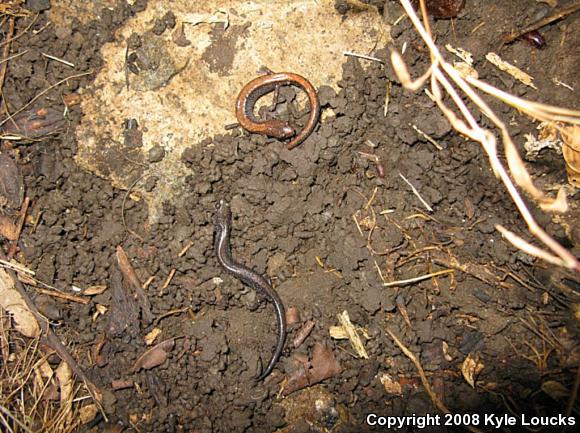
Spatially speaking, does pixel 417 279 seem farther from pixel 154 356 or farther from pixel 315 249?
pixel 154 356

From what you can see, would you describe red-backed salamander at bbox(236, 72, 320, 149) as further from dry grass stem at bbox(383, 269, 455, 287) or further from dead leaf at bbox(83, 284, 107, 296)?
dead leaf at bbox(83, 284, 107, 296)

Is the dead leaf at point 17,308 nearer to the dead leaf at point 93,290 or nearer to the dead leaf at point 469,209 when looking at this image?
the dead leaf at point 93,290

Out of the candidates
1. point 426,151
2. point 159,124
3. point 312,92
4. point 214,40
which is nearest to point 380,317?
point 426,151

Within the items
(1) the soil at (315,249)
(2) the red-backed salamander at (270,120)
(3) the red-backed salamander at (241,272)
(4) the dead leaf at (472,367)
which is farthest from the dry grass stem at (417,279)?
(2) the red-backed salamander at (270,120)

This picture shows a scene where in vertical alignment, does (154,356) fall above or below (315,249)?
below

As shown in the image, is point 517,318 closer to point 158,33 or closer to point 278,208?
point 278,208

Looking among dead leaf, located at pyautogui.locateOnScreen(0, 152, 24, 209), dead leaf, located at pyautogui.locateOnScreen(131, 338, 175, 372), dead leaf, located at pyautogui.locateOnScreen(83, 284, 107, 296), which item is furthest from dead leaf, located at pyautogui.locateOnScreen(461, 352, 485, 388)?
dead leaf, located at pyautogui.locateOnScreen(0, 152, 24, 209)

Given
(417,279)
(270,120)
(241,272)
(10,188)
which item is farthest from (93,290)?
(417,279)
